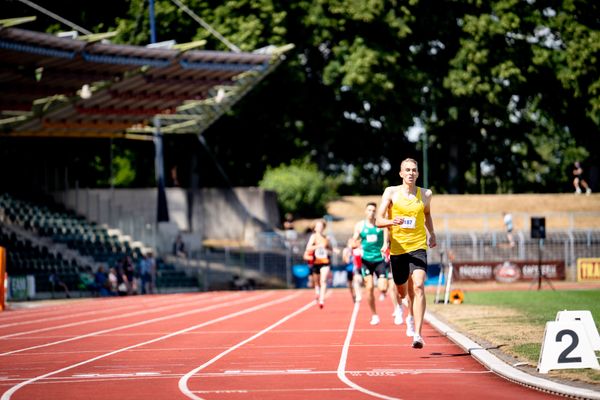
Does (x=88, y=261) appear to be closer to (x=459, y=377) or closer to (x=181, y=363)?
(x=181, y=363)

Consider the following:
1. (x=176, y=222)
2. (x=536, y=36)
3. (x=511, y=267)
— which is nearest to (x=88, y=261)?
(x=176, y=222)

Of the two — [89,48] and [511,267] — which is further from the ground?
[89,48]

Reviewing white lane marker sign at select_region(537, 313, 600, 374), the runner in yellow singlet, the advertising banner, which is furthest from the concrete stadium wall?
white lane marker sign at select_region(537, 313, 600, 374)

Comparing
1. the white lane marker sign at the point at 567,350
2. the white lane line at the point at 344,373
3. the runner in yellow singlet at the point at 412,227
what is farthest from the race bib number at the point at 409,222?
the white lane marker sign at the point at 567,350

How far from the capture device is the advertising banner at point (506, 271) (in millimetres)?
48250

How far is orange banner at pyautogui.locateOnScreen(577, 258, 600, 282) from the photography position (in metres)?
47.8

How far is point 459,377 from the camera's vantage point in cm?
1214

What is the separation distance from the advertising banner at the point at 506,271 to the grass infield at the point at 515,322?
17.4 metres

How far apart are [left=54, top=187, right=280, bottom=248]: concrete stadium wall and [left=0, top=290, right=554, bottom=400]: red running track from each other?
30659 mm

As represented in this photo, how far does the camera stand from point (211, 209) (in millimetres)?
57688

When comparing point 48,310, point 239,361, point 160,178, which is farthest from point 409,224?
point 160,178

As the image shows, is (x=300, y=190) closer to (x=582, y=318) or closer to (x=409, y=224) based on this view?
(x=409, y=224)

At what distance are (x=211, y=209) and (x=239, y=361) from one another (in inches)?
1707

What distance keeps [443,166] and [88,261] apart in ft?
99.2
